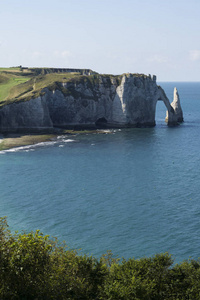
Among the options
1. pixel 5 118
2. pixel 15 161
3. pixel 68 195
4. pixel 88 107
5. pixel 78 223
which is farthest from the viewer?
pixel 88 107

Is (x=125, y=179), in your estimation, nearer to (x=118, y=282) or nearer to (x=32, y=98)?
(x=118, y=282)

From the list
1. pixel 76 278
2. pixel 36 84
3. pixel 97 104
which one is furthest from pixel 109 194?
pixel 36 84

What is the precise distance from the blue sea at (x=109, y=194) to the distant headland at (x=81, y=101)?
67.1 feet

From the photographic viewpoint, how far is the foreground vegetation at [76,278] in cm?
3331

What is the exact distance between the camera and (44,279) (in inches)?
1342

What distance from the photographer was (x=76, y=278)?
1425 inches

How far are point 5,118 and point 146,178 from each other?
70.4 meters

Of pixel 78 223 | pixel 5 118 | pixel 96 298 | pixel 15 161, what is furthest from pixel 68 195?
pixel 5 118

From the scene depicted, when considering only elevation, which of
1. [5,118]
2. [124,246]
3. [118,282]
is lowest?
[124,246]

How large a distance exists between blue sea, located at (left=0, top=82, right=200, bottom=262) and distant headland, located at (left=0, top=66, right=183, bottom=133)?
67.1 feet

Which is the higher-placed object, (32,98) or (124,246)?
(32,98)

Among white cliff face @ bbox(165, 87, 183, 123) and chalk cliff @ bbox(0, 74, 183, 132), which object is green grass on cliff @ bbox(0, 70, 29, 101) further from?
white cliff face @ bbox(165, 87, 183, 123)

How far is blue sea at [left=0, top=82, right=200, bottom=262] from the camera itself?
180 ft

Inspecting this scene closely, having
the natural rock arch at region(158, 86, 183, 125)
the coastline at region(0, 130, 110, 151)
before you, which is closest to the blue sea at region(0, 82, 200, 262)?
the coastline at region(0, 130, 110, 151)
